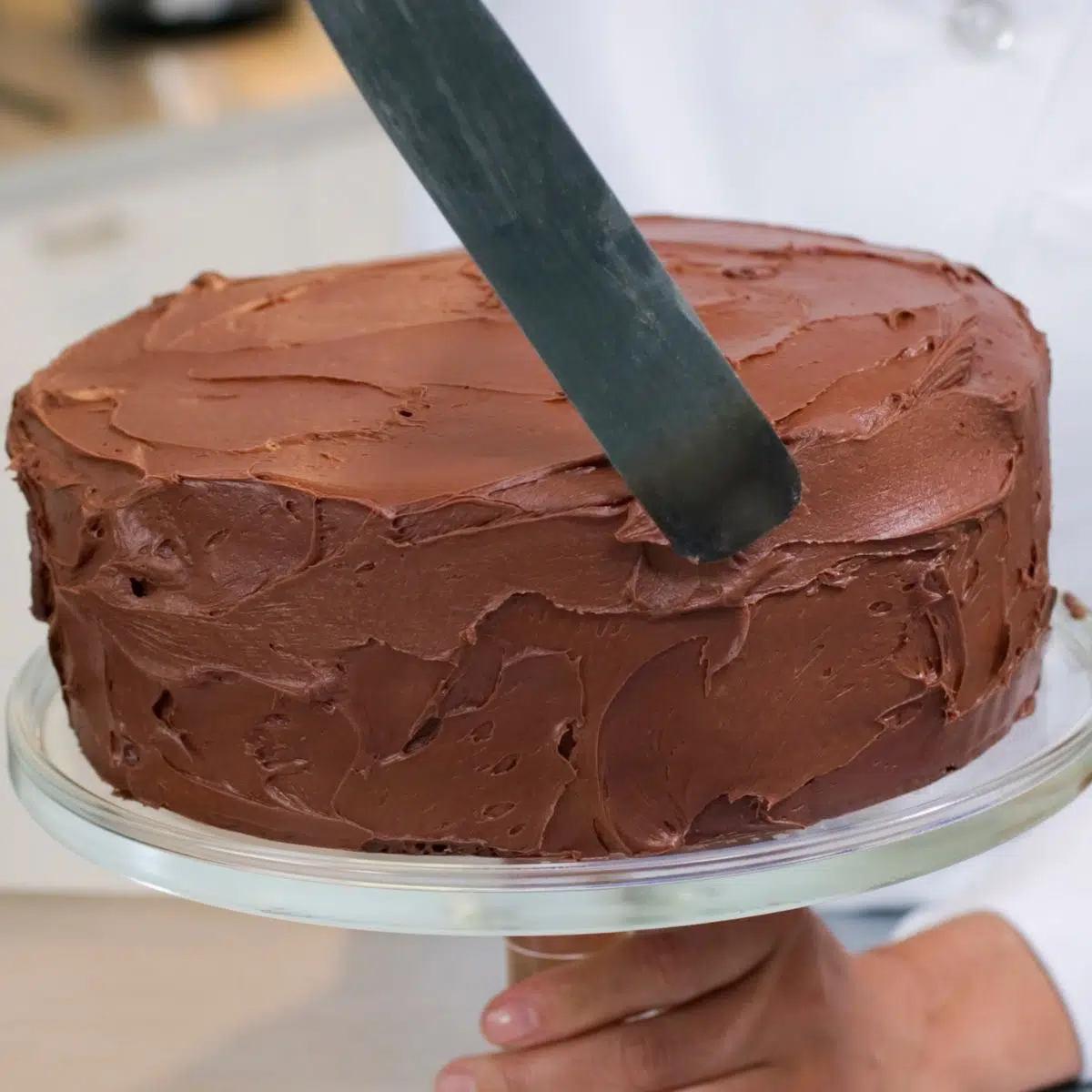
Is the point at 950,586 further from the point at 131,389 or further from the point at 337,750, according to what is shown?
the point at 131,389

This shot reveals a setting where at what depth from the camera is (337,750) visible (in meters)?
0.68

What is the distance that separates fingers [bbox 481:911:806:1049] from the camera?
0.90 m

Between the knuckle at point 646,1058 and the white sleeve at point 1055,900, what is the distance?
0.33 metres

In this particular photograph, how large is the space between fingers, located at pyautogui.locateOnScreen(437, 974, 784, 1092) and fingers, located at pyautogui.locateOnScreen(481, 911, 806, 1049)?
13mm

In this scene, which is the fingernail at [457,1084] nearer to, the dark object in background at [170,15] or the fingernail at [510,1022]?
the fingernail at [510,1022]

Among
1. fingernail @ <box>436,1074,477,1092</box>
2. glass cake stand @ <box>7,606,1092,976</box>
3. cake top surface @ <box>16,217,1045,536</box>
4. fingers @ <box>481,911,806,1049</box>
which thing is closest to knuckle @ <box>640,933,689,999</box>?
fingers @ <box>481,911,806,1049</box>

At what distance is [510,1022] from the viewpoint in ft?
2.93

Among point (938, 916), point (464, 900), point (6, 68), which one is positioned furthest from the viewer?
point (6, 68)

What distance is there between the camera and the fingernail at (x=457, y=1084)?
0.90 meters

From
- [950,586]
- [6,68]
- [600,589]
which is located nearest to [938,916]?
→ [950,586]

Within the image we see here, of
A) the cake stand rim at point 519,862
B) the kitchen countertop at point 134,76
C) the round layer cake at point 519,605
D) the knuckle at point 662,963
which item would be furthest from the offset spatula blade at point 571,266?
the kitchen countertop at point 134,76

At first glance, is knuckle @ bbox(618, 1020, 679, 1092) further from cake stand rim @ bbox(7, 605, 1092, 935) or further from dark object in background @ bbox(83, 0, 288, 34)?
dark object in background @ bbox(83, 0, 288, 34)

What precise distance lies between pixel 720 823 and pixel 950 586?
16 centimetres

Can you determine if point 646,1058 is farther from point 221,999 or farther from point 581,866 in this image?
point 221,999
